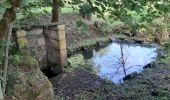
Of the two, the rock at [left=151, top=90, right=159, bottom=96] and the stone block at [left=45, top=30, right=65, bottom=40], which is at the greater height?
the stone block at [left=45, top=30, right=65, bottom=40]

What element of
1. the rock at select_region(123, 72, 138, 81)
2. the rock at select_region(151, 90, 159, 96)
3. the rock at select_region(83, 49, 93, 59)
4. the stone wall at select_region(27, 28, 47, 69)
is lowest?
the rock at select_region(83, 49, 93, 59)

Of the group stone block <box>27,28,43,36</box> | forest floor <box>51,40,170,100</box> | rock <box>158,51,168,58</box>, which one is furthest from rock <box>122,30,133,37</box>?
stone block <box>27,28,43,36</box>

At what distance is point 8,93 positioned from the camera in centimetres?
642

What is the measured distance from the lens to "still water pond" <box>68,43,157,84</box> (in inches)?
523

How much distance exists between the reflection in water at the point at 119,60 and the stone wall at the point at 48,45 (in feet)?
5.42

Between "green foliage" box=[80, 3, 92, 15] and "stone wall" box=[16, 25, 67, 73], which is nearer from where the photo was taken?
"green foliage" box=[80, 3, 92, 15]

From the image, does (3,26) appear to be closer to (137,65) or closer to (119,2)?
(119,2)

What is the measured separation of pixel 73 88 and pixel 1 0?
821 centimetres

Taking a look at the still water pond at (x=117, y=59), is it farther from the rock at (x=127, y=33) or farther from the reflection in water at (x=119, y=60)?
the rock at (x=127, y=33)

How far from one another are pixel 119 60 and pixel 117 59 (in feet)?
3.62

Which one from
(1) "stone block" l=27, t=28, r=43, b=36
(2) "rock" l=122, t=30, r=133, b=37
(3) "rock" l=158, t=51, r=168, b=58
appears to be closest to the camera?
(1) "stone block" l=27, t=28, r=43, b=36

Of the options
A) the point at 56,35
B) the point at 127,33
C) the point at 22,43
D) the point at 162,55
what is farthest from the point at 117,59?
the point at 127,33

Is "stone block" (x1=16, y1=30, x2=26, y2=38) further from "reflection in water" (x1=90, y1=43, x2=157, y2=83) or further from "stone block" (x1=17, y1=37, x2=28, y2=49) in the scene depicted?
"reflection in water" (x1=90, y1=43, x2=157, y2=83)

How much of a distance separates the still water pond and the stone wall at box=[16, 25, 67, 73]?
1243 mm
